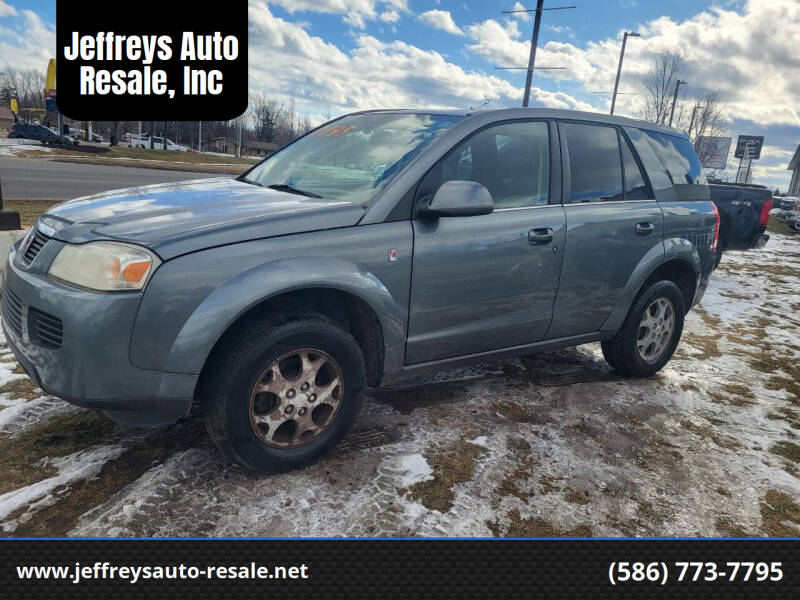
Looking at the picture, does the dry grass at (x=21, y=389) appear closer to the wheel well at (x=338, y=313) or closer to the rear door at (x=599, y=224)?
the wheel well at (x=338, y=313)

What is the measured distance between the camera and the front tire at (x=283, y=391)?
2564mm

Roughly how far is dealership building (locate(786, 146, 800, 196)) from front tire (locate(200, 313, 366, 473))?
7318cm

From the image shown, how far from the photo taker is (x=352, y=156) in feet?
11.5

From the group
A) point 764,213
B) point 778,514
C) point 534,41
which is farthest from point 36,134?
point 778,514

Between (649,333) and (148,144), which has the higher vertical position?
(148,144)

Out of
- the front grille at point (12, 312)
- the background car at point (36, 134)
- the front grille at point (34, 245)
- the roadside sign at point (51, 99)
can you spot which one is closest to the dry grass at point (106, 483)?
the front grille at point (12, 312)

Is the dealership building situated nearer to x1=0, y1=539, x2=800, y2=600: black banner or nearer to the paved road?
the paved road

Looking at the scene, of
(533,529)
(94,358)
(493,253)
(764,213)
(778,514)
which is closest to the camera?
(94,358)

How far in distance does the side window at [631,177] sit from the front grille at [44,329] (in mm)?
3480

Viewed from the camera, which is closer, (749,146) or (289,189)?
(289,189)

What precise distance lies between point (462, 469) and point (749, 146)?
57.5 meters

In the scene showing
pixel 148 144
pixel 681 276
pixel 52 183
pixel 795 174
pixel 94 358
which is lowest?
pixel 52 183

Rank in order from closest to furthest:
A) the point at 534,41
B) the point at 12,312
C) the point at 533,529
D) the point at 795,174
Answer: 1. the point at 533,529
2. the point at 12,312
3. the point at 534,41
4. the point at 795,174

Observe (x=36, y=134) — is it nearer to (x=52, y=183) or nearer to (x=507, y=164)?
(x=52, y=183)
